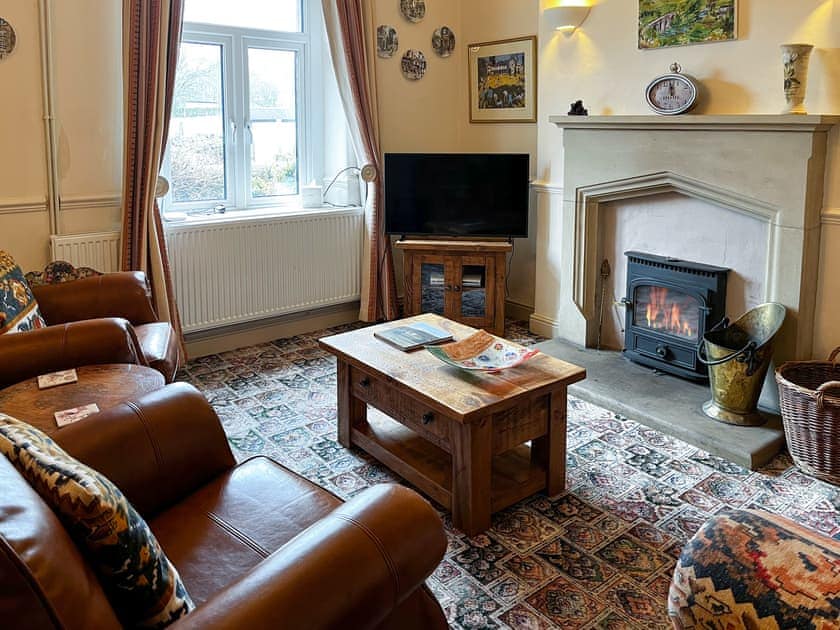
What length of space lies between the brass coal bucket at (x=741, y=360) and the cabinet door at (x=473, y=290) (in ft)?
4.98

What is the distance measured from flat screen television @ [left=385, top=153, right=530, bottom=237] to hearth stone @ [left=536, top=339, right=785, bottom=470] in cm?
94

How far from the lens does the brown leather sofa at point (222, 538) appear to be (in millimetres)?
1015

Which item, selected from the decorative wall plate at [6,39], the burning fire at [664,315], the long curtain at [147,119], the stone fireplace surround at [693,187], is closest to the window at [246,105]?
the long curtain at [147,119]

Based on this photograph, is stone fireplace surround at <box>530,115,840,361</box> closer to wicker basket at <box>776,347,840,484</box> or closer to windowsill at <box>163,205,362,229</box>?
wicker basket at <box>776,347,840,484</box>

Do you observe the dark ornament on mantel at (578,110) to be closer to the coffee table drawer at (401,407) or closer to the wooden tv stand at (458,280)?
the wooden tv stand at (458,280)

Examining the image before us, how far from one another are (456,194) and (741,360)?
2137 mm

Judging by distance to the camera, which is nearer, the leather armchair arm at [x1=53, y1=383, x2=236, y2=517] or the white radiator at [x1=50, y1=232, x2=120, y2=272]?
the leather armchair arm at [x1=53, y1=383, x2=236, y2=517]

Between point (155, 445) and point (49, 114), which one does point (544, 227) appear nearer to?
point (49, 114)

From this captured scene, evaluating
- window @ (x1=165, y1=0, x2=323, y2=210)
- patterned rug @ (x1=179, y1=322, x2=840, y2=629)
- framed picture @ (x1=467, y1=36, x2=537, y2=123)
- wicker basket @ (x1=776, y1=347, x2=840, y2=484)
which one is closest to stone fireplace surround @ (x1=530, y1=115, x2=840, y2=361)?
wicker basket @ (x1=776, y1=347, x2=840, y2=484)

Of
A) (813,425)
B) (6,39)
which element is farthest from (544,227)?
(6,39)

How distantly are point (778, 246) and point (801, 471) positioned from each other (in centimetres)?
98

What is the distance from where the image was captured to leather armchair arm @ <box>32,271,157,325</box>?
10.5ft

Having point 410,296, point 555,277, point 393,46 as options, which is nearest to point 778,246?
point 555,277

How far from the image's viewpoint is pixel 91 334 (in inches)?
108
